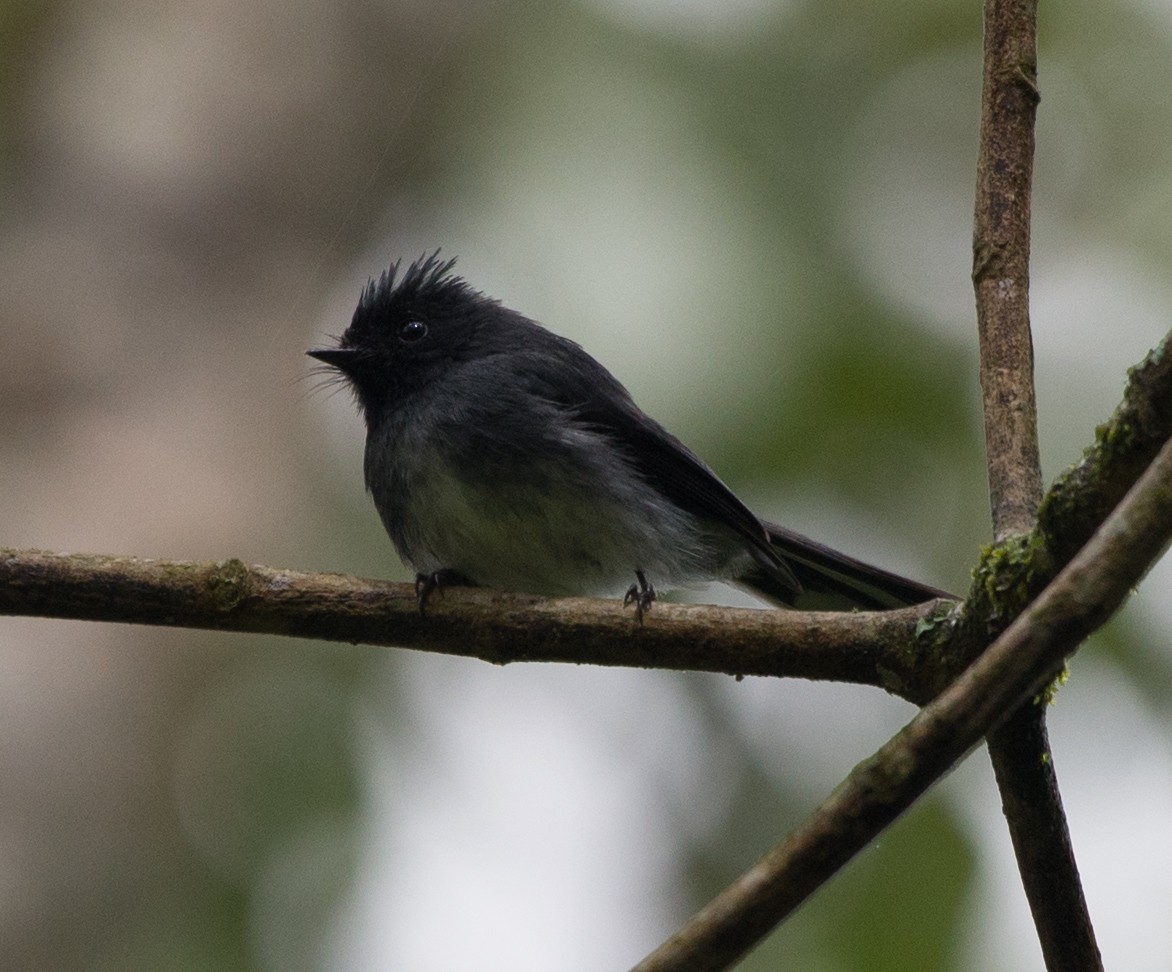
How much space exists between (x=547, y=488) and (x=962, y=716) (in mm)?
2477

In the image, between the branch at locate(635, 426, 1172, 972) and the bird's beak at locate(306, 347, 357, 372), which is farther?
the bird's beak at locate(306, 347, 357, 372)

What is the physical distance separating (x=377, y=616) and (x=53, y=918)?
2468 mm

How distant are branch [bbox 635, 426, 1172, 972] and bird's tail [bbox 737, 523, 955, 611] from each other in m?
2.27

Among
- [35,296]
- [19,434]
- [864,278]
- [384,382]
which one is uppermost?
[864,278]

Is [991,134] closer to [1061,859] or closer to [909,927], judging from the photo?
[1061,859]

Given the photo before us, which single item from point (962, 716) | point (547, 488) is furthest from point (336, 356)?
point (962, 716)

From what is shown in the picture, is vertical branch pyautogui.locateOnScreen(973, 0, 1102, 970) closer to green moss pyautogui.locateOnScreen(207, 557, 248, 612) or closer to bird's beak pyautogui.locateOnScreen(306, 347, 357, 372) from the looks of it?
green moss pyautogui.locateOnScreen(207, 557, 248, 612)

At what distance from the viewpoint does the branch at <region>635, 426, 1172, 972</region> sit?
162 centimetres

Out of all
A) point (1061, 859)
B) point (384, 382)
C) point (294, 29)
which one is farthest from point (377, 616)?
point (294, 29)

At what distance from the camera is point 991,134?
3.11 metres

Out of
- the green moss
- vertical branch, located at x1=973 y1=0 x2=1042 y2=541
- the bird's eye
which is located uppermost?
vertical branch, located at x1=973 y1=0 x2=1042 y2=541

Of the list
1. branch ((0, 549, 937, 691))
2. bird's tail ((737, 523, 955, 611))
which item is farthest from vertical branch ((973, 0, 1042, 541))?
bird's tail ((737, 523, 955, 611))

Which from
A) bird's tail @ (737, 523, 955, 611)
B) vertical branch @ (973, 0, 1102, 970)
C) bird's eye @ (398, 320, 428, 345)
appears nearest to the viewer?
vertical branch @ (973, 0, 1102, 970)

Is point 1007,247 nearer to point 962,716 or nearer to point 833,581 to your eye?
point 833,581
